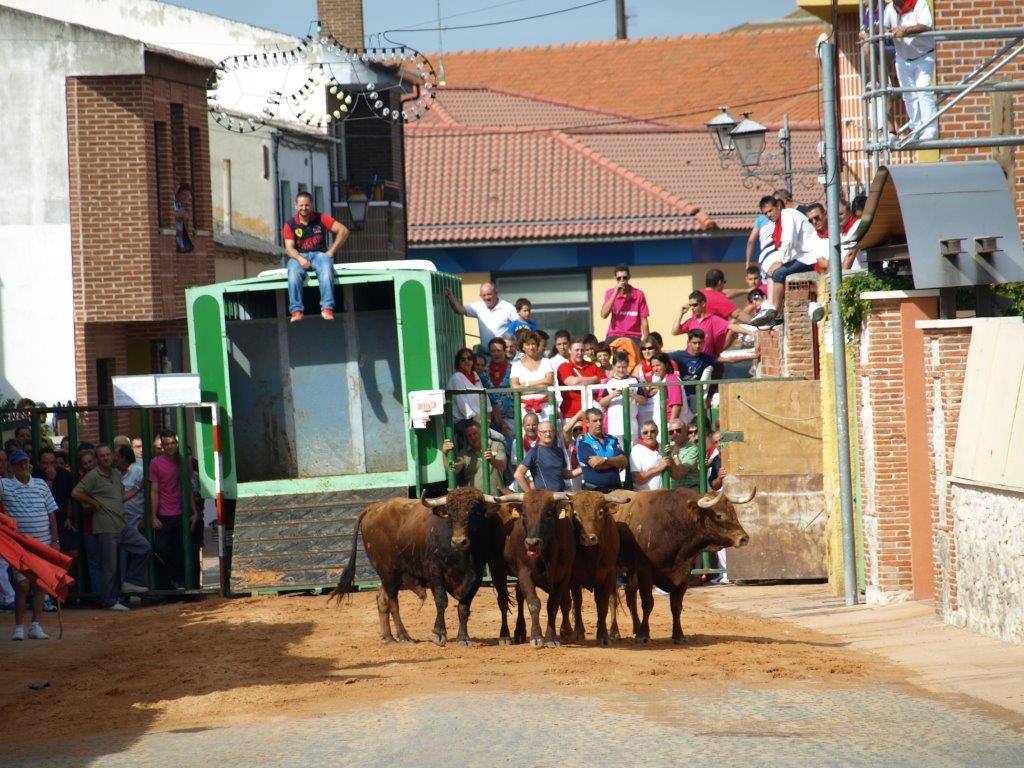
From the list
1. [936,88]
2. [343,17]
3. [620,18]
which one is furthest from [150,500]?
[620,18]

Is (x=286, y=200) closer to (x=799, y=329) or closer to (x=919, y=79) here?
(x=799, y=329)

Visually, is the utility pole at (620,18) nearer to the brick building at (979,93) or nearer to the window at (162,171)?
the window at (162,171)

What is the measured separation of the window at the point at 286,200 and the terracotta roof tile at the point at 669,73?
68.8 feet

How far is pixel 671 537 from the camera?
16.7 meters

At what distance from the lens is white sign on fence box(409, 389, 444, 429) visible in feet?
68.7

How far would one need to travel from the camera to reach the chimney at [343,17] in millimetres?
47094

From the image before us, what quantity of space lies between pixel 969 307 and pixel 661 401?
4.41 metres

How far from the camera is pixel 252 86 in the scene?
1636 inches

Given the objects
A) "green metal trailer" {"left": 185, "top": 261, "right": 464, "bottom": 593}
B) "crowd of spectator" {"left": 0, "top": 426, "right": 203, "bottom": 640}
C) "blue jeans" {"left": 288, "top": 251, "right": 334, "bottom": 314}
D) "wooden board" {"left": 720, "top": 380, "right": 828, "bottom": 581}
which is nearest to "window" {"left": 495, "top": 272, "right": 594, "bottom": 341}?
"green metal trailer" {"left": 185, "top": 261, "right": 464, "bottom": 593}

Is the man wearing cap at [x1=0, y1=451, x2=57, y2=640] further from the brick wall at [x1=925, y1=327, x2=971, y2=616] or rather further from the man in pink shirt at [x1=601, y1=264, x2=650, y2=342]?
the brick wall at [x1=925, y1=327, x2=971, y2=616]

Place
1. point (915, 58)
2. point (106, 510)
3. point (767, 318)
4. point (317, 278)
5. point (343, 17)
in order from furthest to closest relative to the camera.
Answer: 1. point (343, 17)
2. point (767, 318)
3. point (317, 278)
4. point (106, 510)
5. point (915, 58)

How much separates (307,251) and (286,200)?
20.0 m

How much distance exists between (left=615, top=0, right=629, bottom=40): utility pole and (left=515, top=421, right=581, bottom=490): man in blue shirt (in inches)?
2476

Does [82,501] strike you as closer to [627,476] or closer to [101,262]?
[627,476]
